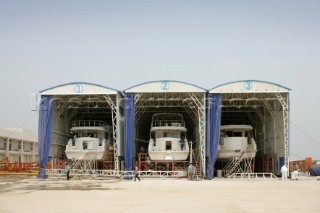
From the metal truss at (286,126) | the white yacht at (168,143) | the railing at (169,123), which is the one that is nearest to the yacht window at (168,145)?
the white yacht at (168,143)

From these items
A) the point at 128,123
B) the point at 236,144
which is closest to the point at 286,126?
the point at 236,144

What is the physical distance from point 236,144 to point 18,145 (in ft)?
144

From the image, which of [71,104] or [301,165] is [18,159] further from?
A: [301,165]

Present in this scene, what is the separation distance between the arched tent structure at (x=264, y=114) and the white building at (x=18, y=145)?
34588 mm

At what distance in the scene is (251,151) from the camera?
39656mm

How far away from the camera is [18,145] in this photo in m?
69.7

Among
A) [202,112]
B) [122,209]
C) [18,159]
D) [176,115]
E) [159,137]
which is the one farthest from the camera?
[18,159]

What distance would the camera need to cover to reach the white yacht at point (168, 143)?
38.4 m

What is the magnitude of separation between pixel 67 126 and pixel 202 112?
661 inches

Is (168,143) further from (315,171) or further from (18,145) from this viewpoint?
(18,145)

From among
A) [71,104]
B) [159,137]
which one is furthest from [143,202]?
[71,104]

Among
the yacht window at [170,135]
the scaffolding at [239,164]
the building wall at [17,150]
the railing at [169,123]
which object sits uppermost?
the railing at [169,123]

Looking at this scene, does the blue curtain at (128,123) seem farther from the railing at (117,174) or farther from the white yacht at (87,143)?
the white yacht at (87,143)

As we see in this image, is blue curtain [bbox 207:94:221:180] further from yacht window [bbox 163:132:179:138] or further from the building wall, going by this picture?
the building wall
